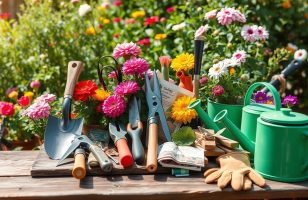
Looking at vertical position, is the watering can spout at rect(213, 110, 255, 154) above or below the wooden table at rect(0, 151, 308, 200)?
above

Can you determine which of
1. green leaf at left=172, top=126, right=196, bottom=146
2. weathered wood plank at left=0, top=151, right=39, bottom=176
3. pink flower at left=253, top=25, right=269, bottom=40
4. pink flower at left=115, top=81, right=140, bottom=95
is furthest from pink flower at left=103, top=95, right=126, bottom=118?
pink flower at left=253, top=25, right=269, bottom=40

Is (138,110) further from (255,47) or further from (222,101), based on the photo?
(255,47)

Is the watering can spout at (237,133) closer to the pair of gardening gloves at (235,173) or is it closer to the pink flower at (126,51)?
the pair of gardening gloves at (235,173)

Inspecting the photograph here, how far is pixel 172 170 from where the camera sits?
1516mm

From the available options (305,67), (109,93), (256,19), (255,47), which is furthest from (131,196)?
(305,67)

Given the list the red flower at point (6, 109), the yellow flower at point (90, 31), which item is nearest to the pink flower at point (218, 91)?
the red flower at point (6, 109)

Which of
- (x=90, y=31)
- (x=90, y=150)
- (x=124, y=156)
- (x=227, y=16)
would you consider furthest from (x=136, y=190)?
(x=90, y=31)

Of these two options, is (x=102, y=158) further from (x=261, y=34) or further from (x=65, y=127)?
(x=261, y=34)

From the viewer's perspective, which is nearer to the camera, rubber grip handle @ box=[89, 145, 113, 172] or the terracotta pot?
rubber grip handle @ box=[89, 145, 113, 172]

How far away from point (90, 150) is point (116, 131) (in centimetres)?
14

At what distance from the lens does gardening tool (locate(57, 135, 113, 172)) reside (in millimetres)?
1482

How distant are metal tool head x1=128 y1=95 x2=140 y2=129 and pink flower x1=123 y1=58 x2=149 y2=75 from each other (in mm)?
102

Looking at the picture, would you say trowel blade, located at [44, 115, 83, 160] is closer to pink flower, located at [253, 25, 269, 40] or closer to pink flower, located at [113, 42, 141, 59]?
pink flower, located at [113, 42, 141, 59]

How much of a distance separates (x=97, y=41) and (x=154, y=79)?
1.49 m
